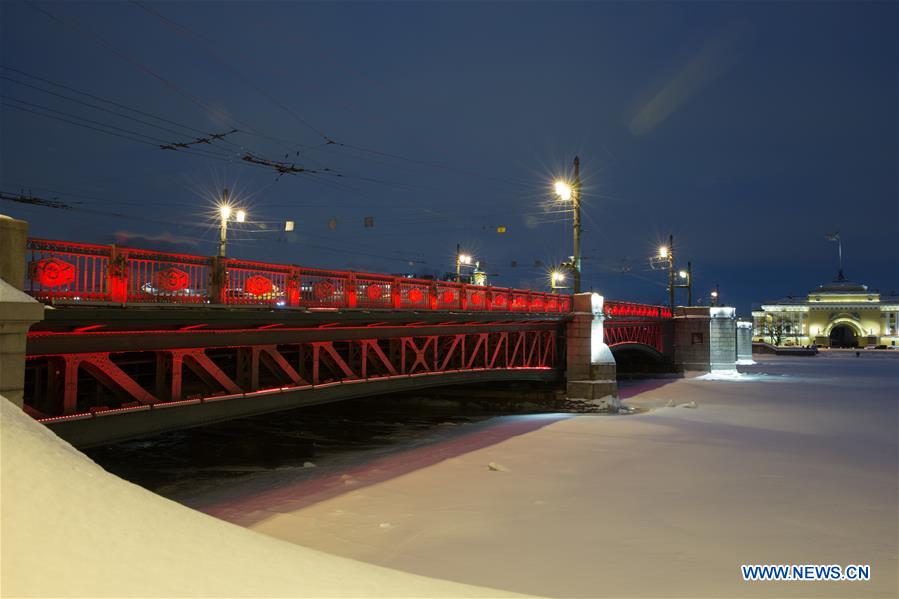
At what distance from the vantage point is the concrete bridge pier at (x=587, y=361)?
25.0 m

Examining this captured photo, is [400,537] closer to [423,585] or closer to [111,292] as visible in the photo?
[423,585]

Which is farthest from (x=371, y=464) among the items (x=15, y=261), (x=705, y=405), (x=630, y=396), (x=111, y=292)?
(x=630, y=396)

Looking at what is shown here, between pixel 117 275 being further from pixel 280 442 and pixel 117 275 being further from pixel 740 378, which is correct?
pixel 740 378

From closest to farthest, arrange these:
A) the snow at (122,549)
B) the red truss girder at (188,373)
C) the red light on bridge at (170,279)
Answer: the snow at (122,549), the red truss girder at (188,373), the red light on bridge at (170,279)

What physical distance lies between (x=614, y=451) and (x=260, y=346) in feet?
30.7

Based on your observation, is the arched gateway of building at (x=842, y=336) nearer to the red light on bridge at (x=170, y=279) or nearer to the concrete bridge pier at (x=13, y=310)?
the red light on bridge at (x=170, y=279)

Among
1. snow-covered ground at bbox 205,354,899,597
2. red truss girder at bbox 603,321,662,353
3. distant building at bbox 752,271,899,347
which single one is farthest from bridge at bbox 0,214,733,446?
distant building at bbox 752,271,899,347

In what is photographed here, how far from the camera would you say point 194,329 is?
10.8 m

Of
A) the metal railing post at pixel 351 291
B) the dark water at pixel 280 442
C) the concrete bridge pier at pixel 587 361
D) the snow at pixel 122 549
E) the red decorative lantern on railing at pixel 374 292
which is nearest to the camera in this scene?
the snow at pixel 122 549

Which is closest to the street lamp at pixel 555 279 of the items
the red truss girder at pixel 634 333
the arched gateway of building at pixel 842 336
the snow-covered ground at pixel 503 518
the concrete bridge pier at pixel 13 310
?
the red truss girder at pixel 634 333

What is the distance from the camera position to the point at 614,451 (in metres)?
15.5

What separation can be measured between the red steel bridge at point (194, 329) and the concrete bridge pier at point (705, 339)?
33809 millimetres

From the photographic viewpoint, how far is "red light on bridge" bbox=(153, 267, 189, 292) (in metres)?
9.58

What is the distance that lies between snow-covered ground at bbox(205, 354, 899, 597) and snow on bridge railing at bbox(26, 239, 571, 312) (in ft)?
13.0
